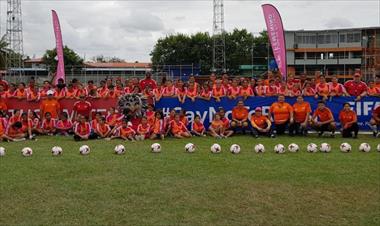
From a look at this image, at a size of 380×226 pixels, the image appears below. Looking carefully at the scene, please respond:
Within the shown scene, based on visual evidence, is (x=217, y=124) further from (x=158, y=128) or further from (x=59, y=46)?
(x=59, y=46)

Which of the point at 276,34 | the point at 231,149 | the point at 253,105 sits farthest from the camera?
the point at 276,34

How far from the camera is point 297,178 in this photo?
8609 millimetres

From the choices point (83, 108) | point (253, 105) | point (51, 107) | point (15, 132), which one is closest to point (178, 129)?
point (253, 105)

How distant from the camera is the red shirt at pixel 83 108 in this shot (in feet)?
53.9

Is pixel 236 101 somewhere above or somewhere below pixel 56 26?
below

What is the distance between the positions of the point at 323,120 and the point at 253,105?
242cm

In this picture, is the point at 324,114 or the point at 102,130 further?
the point at 324,114

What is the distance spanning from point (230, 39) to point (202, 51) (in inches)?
286

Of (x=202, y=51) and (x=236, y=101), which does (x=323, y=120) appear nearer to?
(x=236, y=101)

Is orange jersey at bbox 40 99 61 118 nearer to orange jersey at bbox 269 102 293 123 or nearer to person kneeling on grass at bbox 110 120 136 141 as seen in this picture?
person kneeling on grass at bbox 110 120 136 141

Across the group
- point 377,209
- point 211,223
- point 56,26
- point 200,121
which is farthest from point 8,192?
point 56,26

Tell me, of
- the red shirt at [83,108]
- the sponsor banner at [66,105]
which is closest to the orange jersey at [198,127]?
the sponsor banner at [66,105]

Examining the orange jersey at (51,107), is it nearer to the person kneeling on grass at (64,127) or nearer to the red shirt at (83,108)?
the person kneeling on grass at (64,127)

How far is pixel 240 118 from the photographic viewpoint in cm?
1588
